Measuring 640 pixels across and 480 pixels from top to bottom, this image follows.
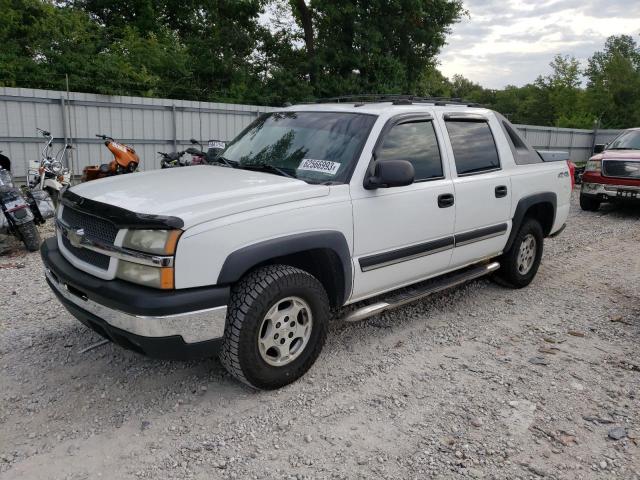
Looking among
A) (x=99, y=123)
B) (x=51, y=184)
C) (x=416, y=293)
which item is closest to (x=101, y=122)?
(x=99, y=123)

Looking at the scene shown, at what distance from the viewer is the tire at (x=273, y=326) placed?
3.01 m

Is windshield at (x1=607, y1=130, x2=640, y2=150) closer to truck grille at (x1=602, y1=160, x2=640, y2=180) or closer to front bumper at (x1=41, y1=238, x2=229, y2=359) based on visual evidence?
truck grille at (x1=602, y1=160, x2=640, y2=180)

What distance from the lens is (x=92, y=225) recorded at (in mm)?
3111

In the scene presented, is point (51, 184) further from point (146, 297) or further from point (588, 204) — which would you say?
point (588, 204)

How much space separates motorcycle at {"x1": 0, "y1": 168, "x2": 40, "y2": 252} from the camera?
20.3ft

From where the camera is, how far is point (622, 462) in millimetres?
2746

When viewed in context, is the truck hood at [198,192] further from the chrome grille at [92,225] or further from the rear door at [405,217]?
the rear door at [405,217]

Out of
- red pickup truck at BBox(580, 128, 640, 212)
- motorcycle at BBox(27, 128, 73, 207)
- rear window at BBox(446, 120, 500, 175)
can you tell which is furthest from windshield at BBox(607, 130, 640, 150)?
motorcycle at BBox(27, 128, 73, 207)

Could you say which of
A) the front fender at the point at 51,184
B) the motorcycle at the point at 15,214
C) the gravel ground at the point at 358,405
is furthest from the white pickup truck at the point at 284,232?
the front fender at the point at 51,184

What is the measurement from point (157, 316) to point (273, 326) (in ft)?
2.42

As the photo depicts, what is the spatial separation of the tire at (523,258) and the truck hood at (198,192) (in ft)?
8.69

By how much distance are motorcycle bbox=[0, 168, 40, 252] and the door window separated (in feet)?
15.2

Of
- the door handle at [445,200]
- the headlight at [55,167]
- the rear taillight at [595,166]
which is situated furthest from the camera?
the rear taillight at [595,166]

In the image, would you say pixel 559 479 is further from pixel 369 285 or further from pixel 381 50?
pixel 381 50
